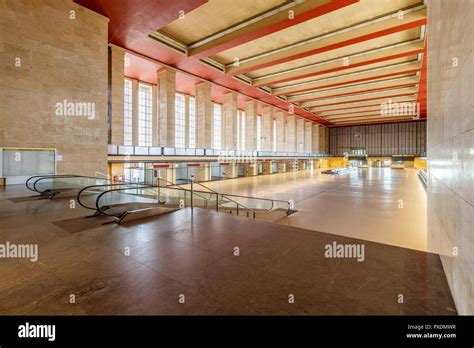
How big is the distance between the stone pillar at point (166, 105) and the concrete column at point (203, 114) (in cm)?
333

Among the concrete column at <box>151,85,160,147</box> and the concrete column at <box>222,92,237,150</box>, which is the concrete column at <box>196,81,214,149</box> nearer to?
the concrete column at <box>222,92,237,150</box>

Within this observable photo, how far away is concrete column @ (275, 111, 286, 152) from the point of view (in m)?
32.1

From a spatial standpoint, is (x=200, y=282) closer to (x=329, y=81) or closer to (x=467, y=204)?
(x=467, y=204)

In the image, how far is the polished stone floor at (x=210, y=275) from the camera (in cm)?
198

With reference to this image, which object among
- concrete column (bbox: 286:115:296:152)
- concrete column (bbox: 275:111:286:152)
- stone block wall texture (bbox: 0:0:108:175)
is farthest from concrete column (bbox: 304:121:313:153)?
stone block wall texture (bbox: 0:0:108:175)

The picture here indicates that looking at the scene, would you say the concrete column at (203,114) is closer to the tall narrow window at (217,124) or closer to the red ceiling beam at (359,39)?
the red ceiling beam at (359,39)

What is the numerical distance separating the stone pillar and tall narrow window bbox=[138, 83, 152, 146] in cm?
464

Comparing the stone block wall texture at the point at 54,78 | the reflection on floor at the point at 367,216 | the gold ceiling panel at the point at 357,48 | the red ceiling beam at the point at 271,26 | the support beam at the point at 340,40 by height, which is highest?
the gold ceiling panel at the point at 357,48

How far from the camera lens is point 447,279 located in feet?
7.80

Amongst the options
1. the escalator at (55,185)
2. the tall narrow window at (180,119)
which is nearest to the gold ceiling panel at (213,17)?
the escalator at (55,185)

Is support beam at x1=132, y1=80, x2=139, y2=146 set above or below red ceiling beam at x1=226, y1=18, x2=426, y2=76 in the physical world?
below

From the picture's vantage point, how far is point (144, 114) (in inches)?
821

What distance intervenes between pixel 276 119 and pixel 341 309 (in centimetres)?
3202
